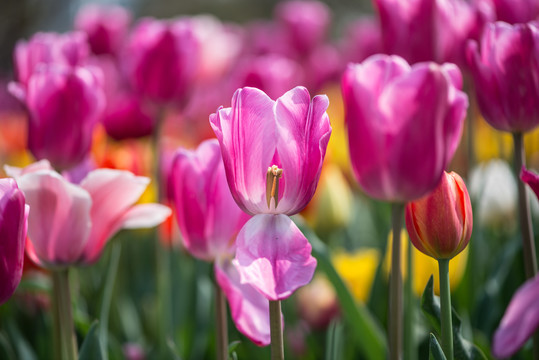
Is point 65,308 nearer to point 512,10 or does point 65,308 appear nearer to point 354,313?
point 354,313

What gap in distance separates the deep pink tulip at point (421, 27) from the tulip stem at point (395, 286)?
0.38 m

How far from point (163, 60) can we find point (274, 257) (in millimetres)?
700

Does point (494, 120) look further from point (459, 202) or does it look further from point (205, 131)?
point (205, 131)

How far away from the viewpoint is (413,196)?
56 centimetres

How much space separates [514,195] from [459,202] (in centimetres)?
81

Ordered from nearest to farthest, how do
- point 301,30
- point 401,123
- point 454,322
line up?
point 401,123 < point 454,322 < point 301,30

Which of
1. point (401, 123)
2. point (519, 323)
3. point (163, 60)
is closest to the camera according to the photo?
point (519, 323)

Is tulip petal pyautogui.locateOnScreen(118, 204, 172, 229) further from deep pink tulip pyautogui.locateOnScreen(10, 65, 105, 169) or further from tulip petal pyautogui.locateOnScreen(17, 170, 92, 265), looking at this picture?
deep pink tulip pyautogui.locateOnScreen(10, 65, 105, 169)

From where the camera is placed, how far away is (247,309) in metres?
0.62

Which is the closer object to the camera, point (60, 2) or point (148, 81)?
point (148, 81)

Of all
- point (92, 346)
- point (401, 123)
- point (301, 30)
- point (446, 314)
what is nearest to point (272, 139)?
point (401, 123)

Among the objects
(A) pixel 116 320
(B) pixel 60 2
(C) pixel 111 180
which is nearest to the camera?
(C) pixel 111 180

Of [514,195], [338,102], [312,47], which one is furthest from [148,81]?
[312,47]

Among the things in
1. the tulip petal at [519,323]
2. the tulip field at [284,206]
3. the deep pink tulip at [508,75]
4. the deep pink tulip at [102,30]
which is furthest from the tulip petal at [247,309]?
the deep pink tulip at [102,30]
